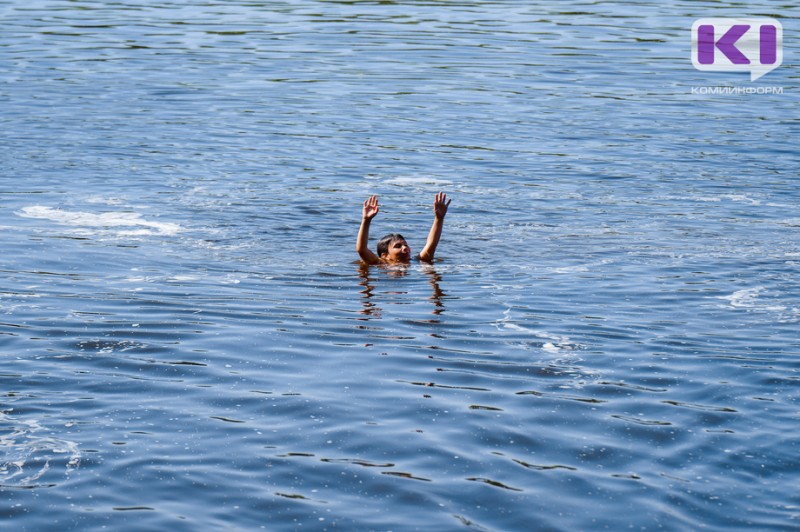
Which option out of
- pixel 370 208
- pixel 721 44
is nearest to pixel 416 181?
pixel 370 208

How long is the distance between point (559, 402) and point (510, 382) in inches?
30.5

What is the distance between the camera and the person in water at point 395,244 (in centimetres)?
1802

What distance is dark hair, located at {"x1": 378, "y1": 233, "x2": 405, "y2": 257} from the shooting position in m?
18.6

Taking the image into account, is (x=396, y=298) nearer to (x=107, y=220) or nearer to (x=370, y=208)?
(x=370, y=208)

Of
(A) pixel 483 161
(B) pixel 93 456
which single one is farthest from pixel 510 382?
(A) pixel 483 161

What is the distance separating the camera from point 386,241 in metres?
18.8

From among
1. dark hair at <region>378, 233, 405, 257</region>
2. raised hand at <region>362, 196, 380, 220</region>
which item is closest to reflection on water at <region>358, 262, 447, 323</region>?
dark hair at <region>378, 233, 405, 257</region>

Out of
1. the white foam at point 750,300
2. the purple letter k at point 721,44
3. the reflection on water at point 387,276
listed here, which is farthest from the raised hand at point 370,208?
the purple letter k at point 721,44

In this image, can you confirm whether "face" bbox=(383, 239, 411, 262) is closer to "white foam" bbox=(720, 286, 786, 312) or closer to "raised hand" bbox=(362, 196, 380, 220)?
"raised hand" bbox=(362, 196, 380, 220)

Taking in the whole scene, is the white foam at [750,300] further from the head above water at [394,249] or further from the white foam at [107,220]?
the white foam at [107,220]

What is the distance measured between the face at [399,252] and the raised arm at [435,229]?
28 cm

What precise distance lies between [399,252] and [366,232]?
0.62 meters

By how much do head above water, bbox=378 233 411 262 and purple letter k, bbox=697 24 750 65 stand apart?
20675 mm

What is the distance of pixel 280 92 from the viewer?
32.3 m
